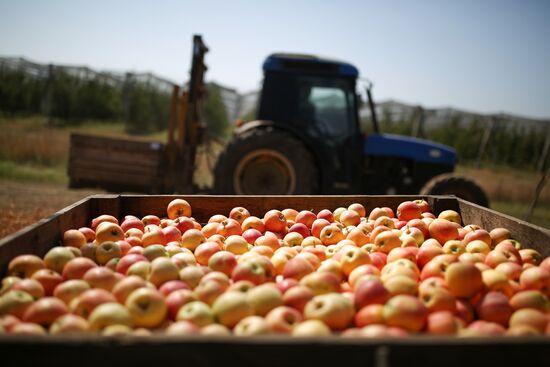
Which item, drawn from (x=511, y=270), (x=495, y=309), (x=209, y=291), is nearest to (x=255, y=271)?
(x=209, y=291)

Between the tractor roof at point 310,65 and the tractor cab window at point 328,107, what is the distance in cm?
14

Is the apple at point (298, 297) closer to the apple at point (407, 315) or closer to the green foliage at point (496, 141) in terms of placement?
the apple at point (407, 315)

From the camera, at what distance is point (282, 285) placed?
1.99 metres

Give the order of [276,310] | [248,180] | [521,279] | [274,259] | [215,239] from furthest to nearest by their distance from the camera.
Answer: [248,180] < [215,239] < [274,259] < [521,279] < [276,310]

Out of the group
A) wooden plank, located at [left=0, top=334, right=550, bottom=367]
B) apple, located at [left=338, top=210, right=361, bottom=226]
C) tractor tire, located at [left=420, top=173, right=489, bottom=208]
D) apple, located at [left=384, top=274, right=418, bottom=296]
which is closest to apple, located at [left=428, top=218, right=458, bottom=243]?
apple, located at [left=338, top=210, right=361, bottom=226]

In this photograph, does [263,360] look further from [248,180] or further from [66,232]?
[248,180]

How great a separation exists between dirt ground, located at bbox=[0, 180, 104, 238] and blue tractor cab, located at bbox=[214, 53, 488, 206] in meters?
3.31

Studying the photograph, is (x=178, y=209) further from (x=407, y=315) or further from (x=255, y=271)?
(x=407, y=315)

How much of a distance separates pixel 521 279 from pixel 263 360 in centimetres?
150

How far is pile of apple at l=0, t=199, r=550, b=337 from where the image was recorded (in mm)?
1610

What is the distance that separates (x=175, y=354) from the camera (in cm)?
118

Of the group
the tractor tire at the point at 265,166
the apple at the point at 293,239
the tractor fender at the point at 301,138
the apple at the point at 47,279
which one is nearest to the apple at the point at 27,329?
the apple at the point at 47,279

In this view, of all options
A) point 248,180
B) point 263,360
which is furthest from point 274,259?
point 248,180

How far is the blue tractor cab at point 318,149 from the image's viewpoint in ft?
20.9
